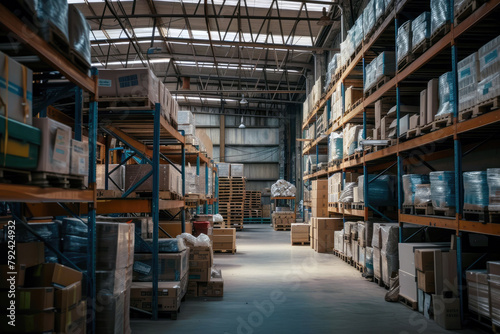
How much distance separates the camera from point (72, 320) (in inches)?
146

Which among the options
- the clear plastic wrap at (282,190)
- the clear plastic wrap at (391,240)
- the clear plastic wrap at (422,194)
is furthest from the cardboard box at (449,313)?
the clear plastic wrap at (282,190)

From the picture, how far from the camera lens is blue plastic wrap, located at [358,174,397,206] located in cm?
952

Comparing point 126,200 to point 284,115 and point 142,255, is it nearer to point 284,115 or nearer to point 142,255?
point 142,255

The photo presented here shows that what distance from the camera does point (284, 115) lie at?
29.2 meters

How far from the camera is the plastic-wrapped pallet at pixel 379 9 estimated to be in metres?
8.42

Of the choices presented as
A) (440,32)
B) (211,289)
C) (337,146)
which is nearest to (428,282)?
(211,289)

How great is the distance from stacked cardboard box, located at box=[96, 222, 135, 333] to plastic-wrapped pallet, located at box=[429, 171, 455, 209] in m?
4.18

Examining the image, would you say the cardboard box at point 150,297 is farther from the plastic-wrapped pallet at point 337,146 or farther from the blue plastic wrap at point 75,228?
the plastic-wrapped pallet at point 337,146

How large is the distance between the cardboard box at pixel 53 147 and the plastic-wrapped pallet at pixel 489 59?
447 centimetres

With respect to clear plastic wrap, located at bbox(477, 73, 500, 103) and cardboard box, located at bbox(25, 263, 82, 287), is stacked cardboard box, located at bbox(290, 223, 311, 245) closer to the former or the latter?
clear plastic wrap, located at bbox(477, 73, 500, 103)

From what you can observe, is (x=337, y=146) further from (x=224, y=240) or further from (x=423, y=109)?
(x=423, y=109)

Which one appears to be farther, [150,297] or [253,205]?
[253,205]

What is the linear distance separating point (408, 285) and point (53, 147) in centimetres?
538

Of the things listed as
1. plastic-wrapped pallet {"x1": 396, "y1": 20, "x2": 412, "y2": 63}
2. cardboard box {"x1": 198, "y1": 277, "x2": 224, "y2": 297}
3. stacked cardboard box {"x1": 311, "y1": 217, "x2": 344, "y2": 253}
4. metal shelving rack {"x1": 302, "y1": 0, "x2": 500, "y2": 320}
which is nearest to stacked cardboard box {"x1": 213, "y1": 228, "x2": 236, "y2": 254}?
stacked cardboard box {"x1": 311, "y1": 217, "x2": 344, "y2": 253}
